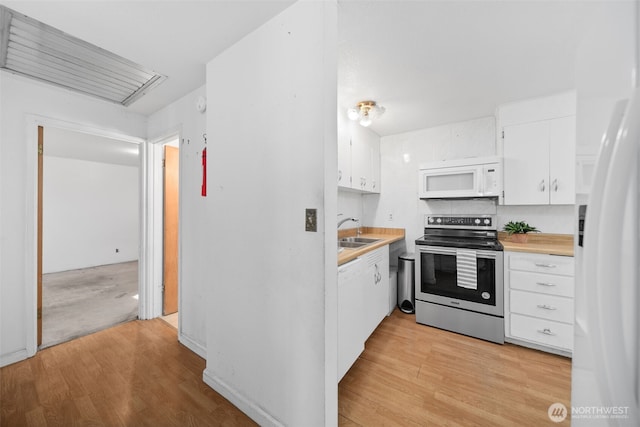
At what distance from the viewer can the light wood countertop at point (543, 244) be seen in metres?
2.02

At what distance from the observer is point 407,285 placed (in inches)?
113

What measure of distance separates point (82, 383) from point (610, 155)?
2.85 metres

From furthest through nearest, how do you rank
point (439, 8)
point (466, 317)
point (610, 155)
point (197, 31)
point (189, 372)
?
point (466, 317) < point (189, 372) < point (197, 31) < point (439, 8) < point (610, 155)

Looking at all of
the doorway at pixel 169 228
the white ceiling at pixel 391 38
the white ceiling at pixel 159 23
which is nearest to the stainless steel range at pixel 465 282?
the white ceiling at pixel 391 38

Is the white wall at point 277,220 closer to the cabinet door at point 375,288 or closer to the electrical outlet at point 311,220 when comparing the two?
the electrical outlet at point 311,220

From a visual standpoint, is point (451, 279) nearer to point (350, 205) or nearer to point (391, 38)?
point (350, 205)

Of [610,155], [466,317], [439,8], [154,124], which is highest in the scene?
[439,8]

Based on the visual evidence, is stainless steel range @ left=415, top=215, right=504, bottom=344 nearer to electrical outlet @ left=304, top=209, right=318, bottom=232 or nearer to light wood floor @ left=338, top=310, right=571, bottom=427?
light wood floor @ left=338, top=310, right=571, bottom=427

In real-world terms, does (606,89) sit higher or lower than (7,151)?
lower

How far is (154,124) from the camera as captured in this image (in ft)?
8.37

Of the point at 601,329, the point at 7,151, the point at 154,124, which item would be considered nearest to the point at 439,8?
the point at 601,329

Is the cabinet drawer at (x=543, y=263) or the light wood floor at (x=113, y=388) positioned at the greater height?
the cabinet drawer at (x=543, y=263)

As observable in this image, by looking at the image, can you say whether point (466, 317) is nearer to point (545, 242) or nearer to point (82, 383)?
point (545, 242)

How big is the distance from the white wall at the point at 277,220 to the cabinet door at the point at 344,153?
3.86 ft
